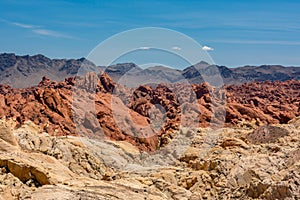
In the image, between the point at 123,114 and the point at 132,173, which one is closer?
the point at 132,173

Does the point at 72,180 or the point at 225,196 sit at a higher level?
the point at 72,180

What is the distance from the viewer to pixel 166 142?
45469 mm

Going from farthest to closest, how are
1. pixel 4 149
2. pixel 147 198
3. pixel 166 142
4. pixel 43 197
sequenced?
pixel 166 142 < pixel 4 149 < pixel 147 198 < pixel 43 197

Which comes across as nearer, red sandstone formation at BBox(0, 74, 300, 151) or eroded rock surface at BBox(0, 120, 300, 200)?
eroded rock surface at BBox(0, 120, 300, 200)

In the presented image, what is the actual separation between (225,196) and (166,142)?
76.3 ft

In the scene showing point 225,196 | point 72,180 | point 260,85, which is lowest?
point 225,196

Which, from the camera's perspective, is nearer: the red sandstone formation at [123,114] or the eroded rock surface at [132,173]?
the eroded rock surface at [132,173]

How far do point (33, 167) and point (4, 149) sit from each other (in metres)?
3.74

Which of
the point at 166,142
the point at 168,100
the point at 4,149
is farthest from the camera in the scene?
the point at 168,100

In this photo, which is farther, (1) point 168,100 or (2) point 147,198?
(1) point 168,100

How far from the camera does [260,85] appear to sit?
175m

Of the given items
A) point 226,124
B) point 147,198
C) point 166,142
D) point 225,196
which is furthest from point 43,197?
point 226,124

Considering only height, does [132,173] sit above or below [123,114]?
below

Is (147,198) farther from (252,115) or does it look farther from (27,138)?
(252,115)
